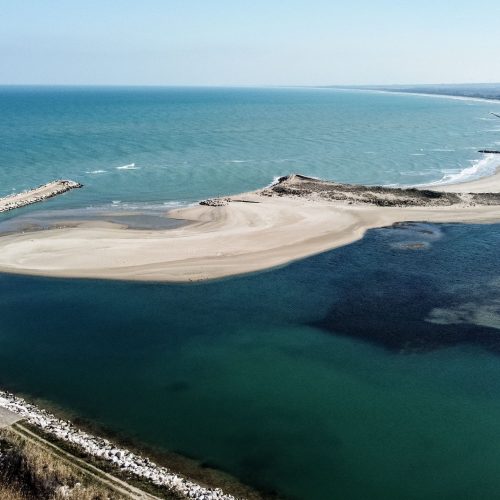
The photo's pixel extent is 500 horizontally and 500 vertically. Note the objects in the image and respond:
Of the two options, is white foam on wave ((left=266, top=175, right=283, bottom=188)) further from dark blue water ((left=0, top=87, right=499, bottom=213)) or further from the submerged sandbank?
the submerged sandbank

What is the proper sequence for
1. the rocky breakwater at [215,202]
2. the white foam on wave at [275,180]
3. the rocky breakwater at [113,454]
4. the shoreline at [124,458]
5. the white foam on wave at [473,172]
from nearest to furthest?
the rocky breakwater at [113,454] < the shoreline at [124,458] < the rocky breakwater at [215,202] < the white foam on wave at [275,180] < the white foam on wave at [473,172]

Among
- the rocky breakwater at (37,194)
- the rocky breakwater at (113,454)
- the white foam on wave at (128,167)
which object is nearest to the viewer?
the rocky breakwater at (113,454)

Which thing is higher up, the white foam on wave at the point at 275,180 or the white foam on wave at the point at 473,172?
the white foam on wave at the point at 473,172

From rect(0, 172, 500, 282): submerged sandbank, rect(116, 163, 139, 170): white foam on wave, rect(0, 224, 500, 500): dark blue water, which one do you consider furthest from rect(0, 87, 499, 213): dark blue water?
rect(0, 224, 500, 500): dark blue water

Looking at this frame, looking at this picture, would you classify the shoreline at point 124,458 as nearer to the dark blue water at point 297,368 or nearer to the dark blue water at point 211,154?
the dark blue water at point 297,368

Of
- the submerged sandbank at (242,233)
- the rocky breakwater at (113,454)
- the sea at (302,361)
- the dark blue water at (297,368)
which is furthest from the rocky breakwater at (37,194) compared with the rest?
the rocky breakwater at (113,454)

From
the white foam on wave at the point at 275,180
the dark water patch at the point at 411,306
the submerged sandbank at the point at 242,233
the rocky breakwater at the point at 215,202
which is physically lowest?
the dark water patch at the point at 411,306

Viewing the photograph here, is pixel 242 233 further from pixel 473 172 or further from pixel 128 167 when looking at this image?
pixel 473 172
